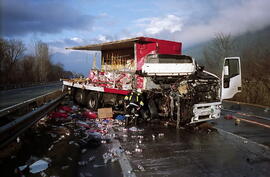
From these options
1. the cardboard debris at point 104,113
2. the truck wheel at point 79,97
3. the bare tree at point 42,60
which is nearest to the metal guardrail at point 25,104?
the truck wheel at point 79,97

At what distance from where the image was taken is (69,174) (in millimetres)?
3564

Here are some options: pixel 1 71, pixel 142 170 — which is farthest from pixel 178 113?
pixel 1 71

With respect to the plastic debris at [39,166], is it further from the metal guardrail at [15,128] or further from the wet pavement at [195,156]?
the wet pavement at [195,156]

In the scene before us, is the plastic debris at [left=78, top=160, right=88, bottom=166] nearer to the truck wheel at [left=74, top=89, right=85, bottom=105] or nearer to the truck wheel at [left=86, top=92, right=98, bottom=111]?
the truck wheel at [left=86, top=92, right=98, bottom=111]

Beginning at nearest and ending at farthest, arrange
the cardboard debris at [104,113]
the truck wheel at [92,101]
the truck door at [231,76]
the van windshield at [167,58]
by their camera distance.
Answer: the truck door at [231,76], the van windshield at [167,58], the cardboard debris at [104,113], the truck wheel at [92,101]

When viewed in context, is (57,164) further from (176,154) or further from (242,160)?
(242,160)

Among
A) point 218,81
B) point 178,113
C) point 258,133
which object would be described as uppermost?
point 218,81

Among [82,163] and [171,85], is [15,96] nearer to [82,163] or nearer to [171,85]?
[171,85]

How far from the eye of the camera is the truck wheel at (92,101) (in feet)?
34.9

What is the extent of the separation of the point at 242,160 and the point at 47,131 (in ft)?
16.5

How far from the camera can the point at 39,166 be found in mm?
3816

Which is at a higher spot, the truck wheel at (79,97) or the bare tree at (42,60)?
the bare tree at (42,60)

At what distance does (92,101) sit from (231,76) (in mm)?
6602

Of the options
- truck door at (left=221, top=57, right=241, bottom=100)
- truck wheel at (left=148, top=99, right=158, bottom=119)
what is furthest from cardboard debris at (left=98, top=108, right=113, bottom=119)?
truck door at (left=221, top=57, right=241, bottom=100)
